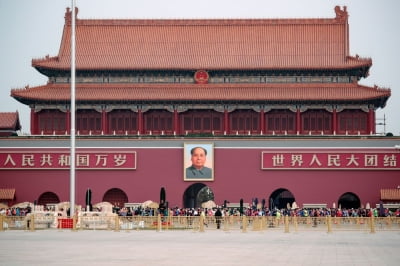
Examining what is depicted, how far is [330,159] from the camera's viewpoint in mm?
72125

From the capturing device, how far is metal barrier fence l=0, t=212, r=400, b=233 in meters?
51.6

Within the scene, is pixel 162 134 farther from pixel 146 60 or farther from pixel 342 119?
pixel 342 119

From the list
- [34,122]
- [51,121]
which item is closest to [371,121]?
[51,121]

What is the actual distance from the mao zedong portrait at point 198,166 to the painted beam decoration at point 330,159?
413 centimetres

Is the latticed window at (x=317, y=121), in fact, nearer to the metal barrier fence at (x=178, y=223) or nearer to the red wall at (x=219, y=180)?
the red wall at (x=219, y=180)

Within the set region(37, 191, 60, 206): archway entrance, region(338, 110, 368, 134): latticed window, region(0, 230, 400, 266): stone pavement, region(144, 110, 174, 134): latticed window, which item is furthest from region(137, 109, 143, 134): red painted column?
region(0, 230, 400, 266): stone pavement

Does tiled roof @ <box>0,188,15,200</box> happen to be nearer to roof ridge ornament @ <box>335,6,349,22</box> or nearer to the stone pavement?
the stone pavement

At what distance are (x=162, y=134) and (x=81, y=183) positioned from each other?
7.16 m

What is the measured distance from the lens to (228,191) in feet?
237

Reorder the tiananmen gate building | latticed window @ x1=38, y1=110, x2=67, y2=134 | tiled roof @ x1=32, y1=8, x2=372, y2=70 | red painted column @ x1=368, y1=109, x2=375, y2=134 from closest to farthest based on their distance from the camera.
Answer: the tiananmen gate building < red painted column @ x1=368, y1=109, x2=375, y2=134 < latticed window @ x1=38, y1=110, x2=67, y2=134 < tiled roof @ x1=32, y1=8, x2=372, y2=70

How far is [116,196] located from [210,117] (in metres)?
9.87

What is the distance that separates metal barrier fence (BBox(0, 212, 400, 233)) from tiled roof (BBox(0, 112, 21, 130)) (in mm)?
25261

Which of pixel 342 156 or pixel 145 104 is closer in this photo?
pixel 342 156

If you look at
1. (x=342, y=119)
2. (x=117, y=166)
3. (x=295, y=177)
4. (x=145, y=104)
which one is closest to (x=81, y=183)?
(x=117, y=166)
